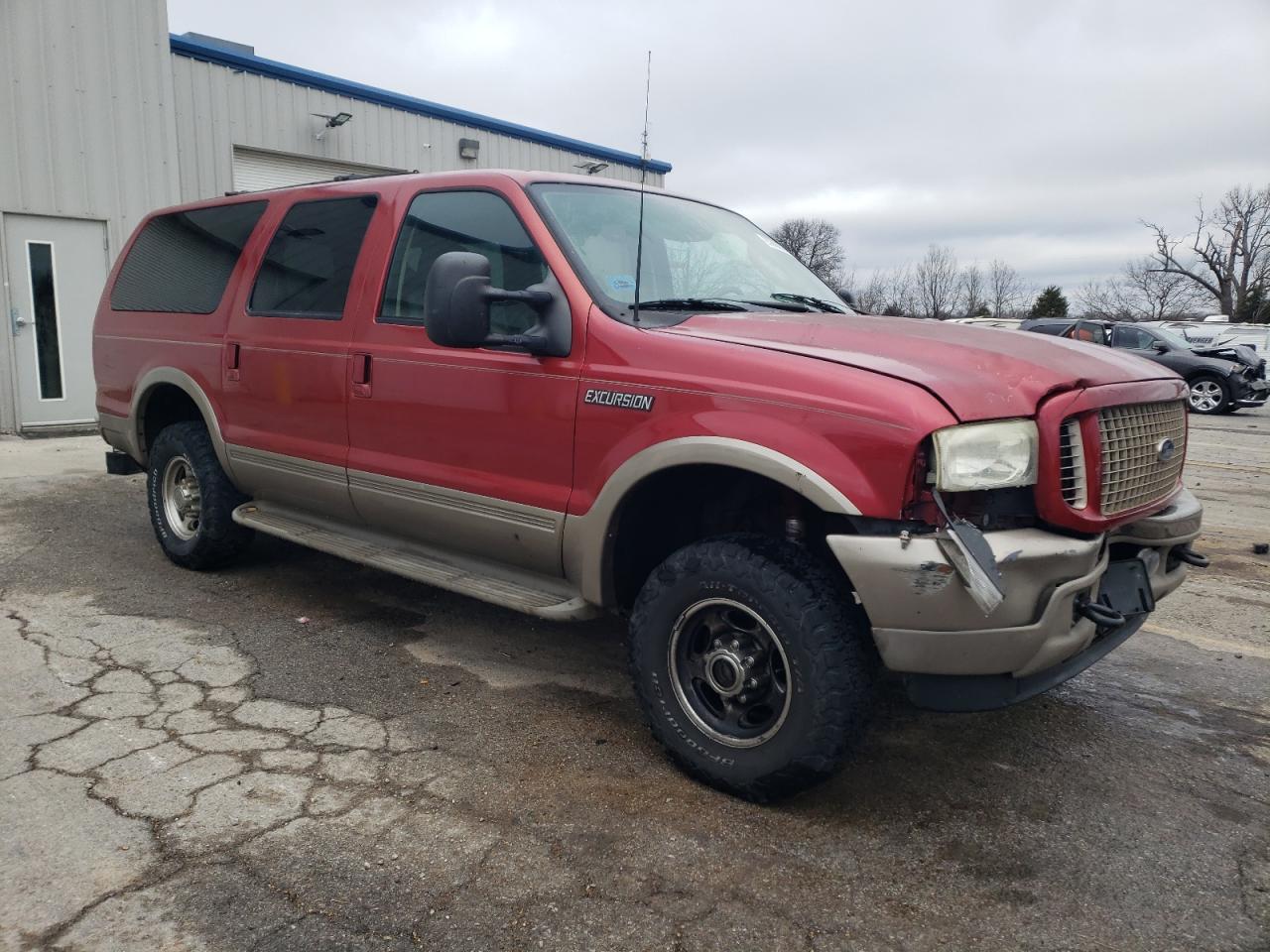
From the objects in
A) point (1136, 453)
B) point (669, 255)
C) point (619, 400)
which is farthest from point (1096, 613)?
point (669, 255)

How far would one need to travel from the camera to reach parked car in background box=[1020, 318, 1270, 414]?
677 inches

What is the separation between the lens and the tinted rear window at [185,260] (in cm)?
489

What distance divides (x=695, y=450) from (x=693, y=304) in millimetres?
832

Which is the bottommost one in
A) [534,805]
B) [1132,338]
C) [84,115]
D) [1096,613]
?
[534,805]

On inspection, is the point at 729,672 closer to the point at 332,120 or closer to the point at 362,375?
the point at 362,375

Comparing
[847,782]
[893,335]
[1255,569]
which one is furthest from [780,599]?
[1255,569]

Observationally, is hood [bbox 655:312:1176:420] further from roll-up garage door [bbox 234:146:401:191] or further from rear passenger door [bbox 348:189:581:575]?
roll-up garage door [bbox 234:146:401:191]

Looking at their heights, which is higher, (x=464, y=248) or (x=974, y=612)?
(x=464, y=248)

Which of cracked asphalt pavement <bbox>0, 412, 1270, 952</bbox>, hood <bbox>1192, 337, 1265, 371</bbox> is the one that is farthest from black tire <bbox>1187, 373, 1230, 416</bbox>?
cracked asphalt pavement <bbox>0, 412, 1270, 952</bbox>

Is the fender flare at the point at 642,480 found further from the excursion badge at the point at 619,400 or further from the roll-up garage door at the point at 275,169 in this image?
the roll-up garage door at the point at 275,169

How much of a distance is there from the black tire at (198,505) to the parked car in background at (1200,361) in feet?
48.9

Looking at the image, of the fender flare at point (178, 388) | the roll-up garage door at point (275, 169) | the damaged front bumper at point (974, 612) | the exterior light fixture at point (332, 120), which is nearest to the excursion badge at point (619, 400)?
the damaged front bumper at point (974, 612)

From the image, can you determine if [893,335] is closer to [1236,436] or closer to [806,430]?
[806,430]

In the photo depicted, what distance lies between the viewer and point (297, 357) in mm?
4289
